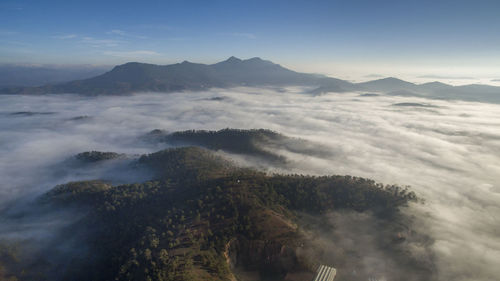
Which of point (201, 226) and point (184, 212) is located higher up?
point (184, 212)

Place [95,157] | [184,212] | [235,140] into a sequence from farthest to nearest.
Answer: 1. [235,140]
2. [95,157]
3. [184,212]

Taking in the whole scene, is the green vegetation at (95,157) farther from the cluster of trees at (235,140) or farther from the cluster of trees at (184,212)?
the cluster of trees at (235,140)

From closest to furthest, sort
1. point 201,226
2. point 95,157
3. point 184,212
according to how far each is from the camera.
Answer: point 201,226 < point 184,212 < point 95,157

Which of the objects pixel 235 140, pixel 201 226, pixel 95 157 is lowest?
pixel 95 157

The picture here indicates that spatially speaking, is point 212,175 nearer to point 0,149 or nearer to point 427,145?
point 427,145

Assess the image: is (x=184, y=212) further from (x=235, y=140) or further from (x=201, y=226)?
(x=235, y=140)

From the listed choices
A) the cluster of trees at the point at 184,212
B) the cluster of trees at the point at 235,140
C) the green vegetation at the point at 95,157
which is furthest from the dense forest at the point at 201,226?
the cluster of trees at the point at 235,140

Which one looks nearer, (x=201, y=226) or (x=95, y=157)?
(x=201, y=226)

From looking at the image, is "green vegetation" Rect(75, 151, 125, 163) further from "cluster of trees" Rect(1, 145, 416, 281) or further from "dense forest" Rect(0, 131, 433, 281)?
"dense forest" Rect(0, 131, 433, 281)

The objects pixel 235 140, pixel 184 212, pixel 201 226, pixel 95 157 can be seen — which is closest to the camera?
pixel 201 226

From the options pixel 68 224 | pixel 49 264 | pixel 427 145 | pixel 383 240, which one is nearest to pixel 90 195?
pixel 68 224

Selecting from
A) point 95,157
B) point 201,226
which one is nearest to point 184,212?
point 201,226
